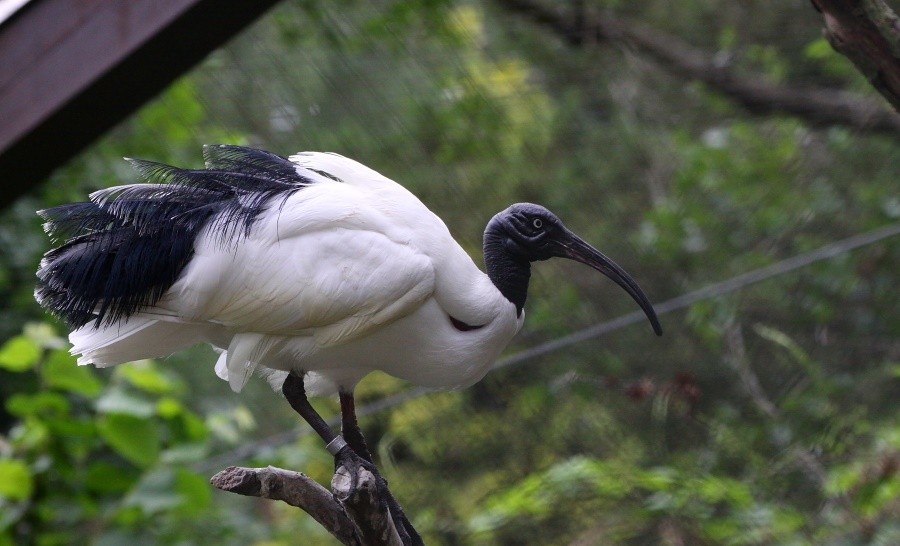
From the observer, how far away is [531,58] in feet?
13.4

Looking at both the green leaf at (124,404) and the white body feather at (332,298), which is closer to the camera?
the white body feather at (332,298)

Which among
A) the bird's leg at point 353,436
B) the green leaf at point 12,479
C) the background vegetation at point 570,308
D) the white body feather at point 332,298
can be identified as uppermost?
the white body feather at point 332,298

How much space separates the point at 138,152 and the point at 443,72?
1.09 meters

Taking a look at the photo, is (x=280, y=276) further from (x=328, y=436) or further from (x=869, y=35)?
(x=869, y=35)

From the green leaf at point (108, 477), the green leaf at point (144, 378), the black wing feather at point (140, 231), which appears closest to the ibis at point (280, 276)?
Result: the black wing feather at point (140, 231)

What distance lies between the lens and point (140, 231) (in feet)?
6.06

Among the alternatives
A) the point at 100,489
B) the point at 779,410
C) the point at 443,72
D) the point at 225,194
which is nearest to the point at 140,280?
the point at 225,194

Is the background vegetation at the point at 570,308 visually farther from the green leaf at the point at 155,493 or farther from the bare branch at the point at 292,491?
the bare branch at the point at 292,491

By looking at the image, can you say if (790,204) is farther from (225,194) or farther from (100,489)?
(225,194)

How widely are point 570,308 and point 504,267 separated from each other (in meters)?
2.16

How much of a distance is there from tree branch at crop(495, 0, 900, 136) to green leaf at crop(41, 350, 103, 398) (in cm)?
198

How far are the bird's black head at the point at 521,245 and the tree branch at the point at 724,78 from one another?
2.23 m

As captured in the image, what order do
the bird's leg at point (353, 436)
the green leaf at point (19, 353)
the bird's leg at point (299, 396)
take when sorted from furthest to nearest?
the green leaf at point (19, 353) < the bird's leg at point (353, 436) < the bird's leg at point (299, 396)

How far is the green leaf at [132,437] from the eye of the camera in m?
3.53
